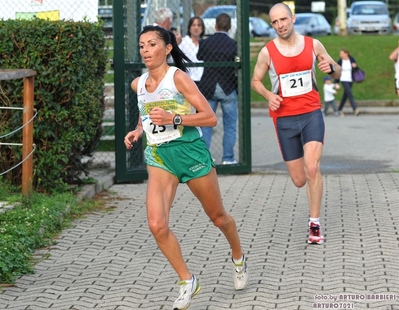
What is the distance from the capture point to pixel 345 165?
1292cm

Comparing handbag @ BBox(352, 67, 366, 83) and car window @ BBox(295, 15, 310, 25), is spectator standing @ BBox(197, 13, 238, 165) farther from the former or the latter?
car window @ BBox(295, 15, 310, 25)

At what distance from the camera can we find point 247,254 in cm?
752

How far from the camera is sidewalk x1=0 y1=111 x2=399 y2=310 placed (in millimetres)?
6168

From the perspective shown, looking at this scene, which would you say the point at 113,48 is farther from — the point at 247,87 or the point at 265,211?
the point at 265,211

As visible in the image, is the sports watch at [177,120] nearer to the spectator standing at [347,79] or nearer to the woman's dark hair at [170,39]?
the woman's dark hair at [170,39]

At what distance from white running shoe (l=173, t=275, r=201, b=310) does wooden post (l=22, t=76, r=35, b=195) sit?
10.8 ft

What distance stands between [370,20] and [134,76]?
32418mm

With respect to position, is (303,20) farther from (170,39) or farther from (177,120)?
(177,120)

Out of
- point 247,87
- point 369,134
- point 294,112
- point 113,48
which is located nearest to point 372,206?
point 294,112

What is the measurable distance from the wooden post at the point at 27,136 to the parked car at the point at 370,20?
1376 inches

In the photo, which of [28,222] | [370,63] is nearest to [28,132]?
[28,222]

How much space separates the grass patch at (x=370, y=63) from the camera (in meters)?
26.8

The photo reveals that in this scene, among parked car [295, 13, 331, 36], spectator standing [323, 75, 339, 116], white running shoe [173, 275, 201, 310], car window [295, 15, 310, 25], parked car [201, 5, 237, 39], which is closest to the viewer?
white running shoe [173, 275, 201, 310]

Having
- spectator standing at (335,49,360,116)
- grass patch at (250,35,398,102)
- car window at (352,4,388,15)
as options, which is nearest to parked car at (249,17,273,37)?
car window at (352,4,388,15)
